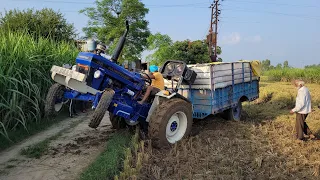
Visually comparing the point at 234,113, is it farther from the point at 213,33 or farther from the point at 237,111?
the point at 213,33

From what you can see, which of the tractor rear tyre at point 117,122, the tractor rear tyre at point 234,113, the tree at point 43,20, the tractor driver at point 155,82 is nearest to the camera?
the tractor driver at point 155,82

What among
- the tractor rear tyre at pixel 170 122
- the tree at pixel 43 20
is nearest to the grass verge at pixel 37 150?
the tractor rear tyre at pixel 170 122

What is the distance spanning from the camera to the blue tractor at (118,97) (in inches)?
217

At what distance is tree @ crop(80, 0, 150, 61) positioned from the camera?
33.1 meters

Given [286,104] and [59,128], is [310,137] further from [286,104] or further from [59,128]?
[59,128]

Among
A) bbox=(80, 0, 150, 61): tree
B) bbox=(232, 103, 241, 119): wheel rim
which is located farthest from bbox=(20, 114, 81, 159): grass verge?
bbox=(80, 0, 150, 61): tree

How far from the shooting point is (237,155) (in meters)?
5.66

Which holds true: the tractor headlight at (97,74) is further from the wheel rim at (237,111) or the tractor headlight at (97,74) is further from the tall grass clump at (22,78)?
the wheel rim at (237,111)

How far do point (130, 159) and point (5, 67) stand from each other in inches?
148

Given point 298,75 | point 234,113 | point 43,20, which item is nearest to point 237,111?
point 234,113

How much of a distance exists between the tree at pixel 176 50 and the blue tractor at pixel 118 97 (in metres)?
17.6

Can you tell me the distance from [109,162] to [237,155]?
7.48ft

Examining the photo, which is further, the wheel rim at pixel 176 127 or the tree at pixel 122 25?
the tree at pixel 122 25

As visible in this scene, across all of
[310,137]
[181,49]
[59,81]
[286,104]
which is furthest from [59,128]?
[181,49]
